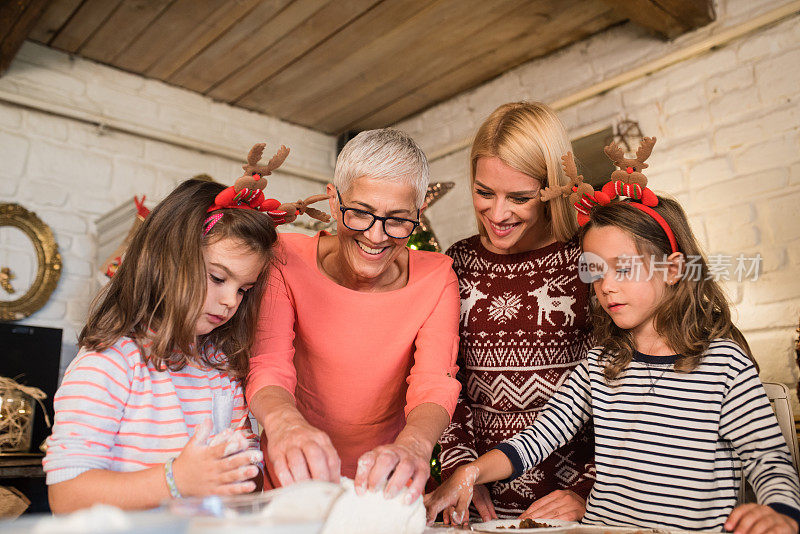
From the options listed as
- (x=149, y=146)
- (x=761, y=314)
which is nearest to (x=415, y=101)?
(x=149, y=146)

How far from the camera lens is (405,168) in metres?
1.43

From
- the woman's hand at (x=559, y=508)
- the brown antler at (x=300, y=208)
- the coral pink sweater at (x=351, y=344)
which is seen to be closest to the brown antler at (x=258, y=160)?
the brown antler at (x=300, y=208)

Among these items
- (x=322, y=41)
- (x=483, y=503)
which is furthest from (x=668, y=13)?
(x=483, y=503)

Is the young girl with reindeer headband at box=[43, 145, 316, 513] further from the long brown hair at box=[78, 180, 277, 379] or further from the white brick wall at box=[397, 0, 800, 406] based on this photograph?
the white brick wall at box=[397, 0, 800, 406]

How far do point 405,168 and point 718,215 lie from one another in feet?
5.37

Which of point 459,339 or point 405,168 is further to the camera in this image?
point 459,339

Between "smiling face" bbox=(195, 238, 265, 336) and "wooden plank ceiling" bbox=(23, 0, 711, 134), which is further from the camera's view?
"wooden plank ceiling" bbox=(23, 0, 711, 134)

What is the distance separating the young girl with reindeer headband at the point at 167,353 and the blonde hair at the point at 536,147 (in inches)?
20.6

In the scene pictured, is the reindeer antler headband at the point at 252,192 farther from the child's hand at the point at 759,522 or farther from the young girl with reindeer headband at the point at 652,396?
the child's hand at the point at 759,522

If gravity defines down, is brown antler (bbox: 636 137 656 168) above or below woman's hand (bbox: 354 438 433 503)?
above

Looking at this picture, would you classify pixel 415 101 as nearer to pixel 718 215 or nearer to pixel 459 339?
pixel 718 215

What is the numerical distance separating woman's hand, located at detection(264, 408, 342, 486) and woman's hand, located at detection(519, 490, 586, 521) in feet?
1.74

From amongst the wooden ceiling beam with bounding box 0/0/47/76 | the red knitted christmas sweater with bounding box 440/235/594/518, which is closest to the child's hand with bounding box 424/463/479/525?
the red knitted christmas sweater with bounding box 440/235/594/518

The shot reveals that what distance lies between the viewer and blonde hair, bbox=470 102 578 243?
5.27ft
